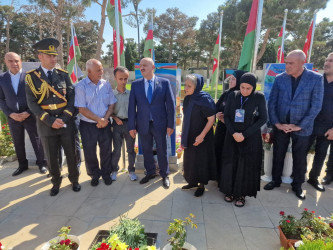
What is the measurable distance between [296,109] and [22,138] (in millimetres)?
4774

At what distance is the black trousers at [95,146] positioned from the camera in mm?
3469

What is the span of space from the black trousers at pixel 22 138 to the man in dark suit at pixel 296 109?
13.6ft

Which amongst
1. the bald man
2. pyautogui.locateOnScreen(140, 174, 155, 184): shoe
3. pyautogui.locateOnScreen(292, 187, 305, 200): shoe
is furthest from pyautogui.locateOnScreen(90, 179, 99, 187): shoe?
pyautogui.locateOnScreen(292, 187, 305, 200): shoe

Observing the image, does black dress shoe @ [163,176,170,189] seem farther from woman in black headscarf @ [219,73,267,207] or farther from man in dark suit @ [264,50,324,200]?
man in dark suit @ [264,50,324,200]

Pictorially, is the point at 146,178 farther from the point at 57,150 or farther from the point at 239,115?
the point at 239,115

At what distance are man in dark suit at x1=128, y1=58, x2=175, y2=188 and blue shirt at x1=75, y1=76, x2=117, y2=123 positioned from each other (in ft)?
1.32

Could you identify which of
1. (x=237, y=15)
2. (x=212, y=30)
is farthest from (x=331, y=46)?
(x=237, y=15)

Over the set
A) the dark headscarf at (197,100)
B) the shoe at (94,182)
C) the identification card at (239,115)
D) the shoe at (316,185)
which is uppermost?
the dark headscarf at (197,100)

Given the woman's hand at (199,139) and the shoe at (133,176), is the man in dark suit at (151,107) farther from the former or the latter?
the shoe at (133,176)

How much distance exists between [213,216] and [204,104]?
1.48 meters

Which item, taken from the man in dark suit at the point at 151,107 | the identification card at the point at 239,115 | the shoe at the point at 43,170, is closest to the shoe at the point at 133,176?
the man in dark suit at the point at 151,107

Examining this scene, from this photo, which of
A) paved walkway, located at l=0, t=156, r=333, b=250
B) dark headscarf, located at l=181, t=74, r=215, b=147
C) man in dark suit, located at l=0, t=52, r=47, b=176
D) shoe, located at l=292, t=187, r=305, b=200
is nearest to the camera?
paved walkway, located at l=0, t=156, r=333, b=250

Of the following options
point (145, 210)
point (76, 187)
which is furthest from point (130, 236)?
point (76, 187)

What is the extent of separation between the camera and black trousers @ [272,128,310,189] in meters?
3.22
